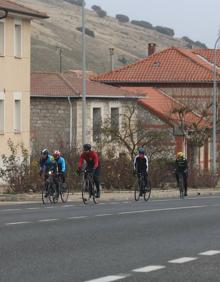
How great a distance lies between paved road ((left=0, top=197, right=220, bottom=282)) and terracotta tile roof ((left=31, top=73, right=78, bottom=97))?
40.1 meters

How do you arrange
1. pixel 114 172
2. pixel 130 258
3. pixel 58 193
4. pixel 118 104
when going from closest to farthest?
1. pixel 130 258
2. pixel 58 193
3. pixel 114 172
4. pixel 118 104

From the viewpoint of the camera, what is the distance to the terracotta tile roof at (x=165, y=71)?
88.2 metres

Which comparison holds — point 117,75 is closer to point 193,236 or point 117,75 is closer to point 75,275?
point 193,236

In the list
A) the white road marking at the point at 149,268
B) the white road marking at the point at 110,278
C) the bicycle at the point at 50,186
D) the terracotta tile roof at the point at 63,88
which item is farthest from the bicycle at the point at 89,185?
the terracotta tile roof at the point at 63,88

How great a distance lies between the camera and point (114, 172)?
47875 mm

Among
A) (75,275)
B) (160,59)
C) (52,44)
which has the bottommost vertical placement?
(75,275)

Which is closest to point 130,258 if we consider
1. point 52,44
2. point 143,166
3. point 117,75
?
point 143,166

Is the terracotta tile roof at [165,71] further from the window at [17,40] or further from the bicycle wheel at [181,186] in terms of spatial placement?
the bicycle wheel at [181,186]

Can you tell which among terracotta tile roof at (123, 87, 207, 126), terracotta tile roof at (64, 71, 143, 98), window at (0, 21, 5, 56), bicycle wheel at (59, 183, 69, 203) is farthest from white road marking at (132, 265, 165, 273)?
terracotta tile roof at (123, 87, 207, 126)

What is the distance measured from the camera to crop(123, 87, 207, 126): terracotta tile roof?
73000 millimetres

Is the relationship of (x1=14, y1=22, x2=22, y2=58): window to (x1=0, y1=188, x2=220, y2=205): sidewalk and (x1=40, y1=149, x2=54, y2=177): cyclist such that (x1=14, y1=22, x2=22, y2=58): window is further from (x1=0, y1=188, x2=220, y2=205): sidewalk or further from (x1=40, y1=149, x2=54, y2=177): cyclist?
(x1=40, y1=149, x2=54, y2=177): cyclist

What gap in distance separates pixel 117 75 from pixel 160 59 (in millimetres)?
4812

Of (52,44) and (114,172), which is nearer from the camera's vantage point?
(114,172)

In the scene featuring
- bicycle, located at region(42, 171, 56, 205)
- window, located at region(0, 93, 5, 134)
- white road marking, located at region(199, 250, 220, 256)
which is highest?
window, located at region(0, 93, 5, 134)
